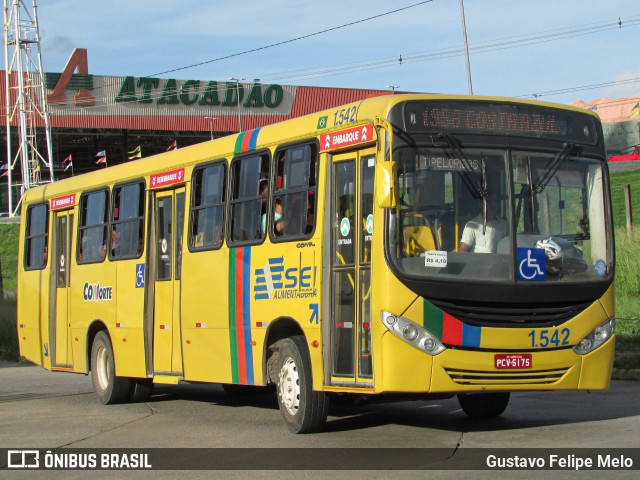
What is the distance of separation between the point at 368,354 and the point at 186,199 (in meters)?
4.65

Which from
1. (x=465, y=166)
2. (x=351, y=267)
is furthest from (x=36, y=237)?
(x=465, y=166)

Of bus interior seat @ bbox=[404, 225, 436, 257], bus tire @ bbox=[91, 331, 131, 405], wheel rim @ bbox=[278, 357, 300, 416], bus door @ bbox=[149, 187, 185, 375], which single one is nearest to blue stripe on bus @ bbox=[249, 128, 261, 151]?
bus door @ bbox=[149, 187, 185, 375]

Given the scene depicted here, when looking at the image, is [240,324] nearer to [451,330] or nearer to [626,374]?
[451,330]

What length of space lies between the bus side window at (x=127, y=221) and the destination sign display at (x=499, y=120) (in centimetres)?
614

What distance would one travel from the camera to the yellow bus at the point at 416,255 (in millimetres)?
9555

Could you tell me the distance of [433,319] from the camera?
31.1ft

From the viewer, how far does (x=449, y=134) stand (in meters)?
9.80

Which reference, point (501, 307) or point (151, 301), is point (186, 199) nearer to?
point (151, 301)

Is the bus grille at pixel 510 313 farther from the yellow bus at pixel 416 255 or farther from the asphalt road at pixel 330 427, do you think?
the asphalt road at pixel 330 427

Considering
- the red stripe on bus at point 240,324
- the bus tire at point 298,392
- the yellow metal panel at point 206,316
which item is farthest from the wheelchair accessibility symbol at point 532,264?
the yellow metal panel at point 206,316

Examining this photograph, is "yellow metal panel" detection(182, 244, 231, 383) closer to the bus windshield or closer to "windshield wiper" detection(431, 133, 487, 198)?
the bus windshield

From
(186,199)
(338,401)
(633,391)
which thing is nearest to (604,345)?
(338,401)

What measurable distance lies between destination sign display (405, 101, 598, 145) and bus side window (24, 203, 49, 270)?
992 cm

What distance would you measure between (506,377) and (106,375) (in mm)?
7758
